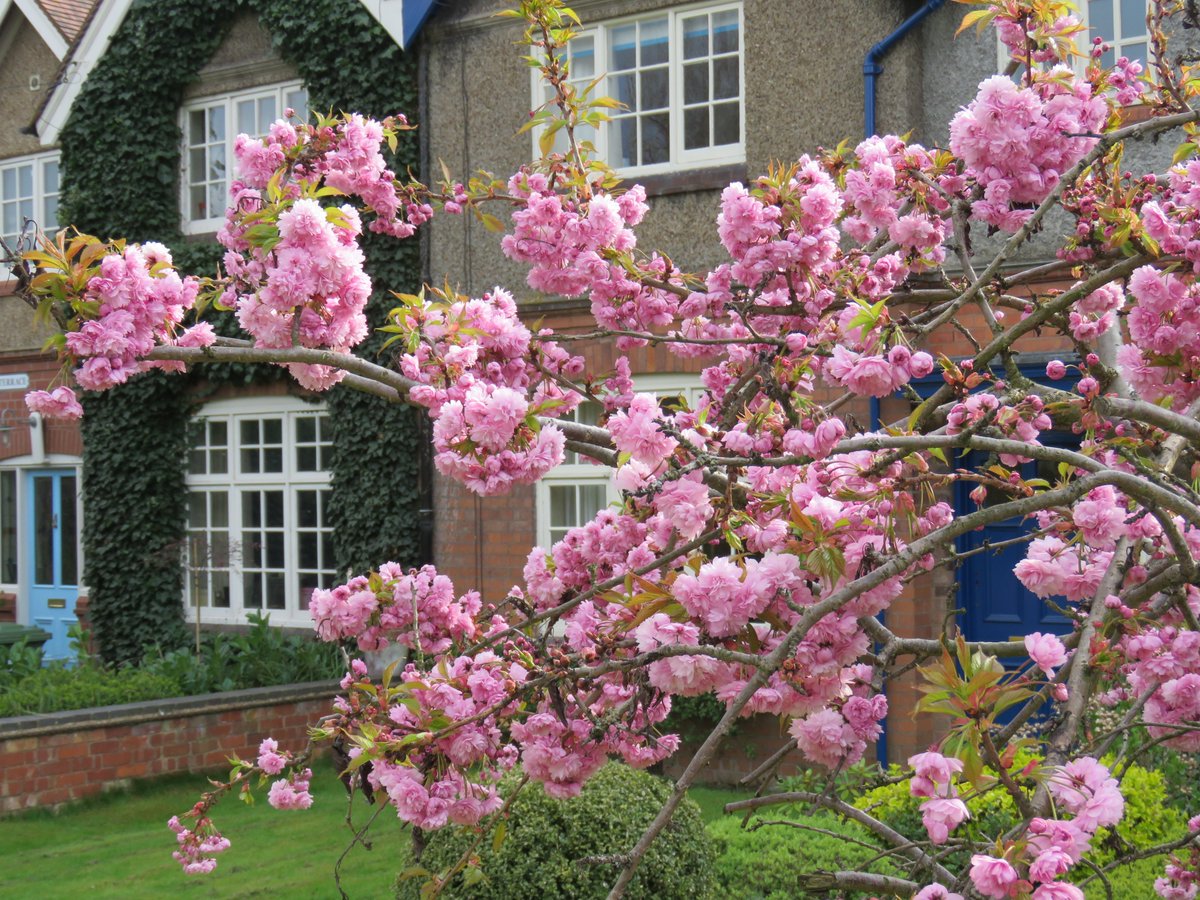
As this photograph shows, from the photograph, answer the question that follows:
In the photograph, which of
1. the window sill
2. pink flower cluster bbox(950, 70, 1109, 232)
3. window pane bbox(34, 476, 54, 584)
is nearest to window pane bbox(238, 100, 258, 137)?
window pane bbox(34, 476, 54, 584)

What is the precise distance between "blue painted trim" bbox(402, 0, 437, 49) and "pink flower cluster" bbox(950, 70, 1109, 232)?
A: 857cm

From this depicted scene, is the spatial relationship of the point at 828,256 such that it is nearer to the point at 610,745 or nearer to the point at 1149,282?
the point at 1149,282

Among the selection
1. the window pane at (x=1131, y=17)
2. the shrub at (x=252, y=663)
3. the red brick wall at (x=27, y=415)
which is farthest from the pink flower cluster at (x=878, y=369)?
the red brick wall at (x=27, y=415)

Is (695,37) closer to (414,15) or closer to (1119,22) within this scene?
(414,15)

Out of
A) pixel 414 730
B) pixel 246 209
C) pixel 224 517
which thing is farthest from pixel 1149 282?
pixel 224 517

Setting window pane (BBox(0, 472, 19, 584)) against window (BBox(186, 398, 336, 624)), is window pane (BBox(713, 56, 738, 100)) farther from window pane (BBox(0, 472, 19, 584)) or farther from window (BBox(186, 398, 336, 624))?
window pane (BBox(0, 472, 19, 584))

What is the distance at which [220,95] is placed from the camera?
13430 millimetres

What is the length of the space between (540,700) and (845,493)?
998 millimetres

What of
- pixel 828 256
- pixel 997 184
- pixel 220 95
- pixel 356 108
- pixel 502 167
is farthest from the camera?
pixel 220 95

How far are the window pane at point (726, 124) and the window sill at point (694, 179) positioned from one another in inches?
10.0

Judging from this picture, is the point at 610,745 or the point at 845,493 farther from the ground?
the point at 845,493

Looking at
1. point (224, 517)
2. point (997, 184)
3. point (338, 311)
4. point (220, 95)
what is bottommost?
point (224, 517)

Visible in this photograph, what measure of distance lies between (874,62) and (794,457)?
736 centimetres

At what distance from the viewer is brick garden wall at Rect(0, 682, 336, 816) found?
9367mm
